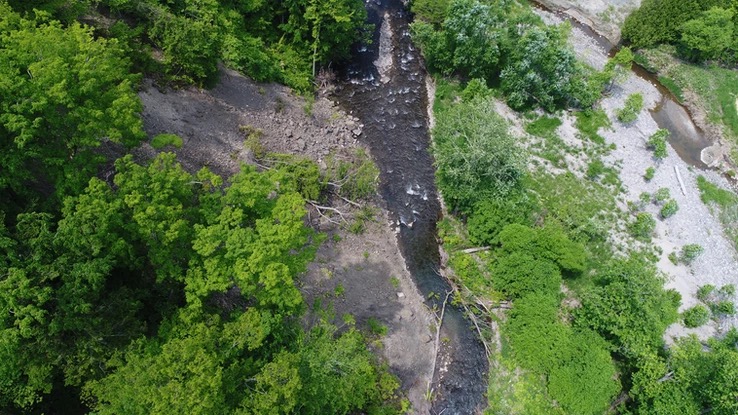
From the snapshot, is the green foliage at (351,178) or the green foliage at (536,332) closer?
the green foliage at (536,332)

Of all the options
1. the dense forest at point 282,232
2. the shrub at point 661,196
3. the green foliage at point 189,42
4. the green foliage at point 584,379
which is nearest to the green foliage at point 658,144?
the dense forest at point 282,232

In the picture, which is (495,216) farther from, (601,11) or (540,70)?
(601,11)

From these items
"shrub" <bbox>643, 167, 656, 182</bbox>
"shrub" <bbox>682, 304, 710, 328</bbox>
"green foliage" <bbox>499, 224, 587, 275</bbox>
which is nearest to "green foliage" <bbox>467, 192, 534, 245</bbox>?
"green foliage" <bbox>499, 224, 587, 275</bbox>

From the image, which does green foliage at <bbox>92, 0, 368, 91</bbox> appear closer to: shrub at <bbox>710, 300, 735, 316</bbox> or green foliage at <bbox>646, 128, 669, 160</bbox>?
green foliage at <bbox>646, 128, 669, 160</bbox>

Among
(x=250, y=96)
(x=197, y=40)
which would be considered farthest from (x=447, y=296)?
(x=197, y=40)

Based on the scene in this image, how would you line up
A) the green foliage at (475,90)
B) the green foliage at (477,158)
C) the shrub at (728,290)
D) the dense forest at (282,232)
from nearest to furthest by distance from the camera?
A: the dense forest at (282,232)
the green foliage at (477,158)
the shrub at (728,290)
the green foliage at (475,90)

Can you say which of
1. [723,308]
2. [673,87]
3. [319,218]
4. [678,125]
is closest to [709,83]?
[673,87]

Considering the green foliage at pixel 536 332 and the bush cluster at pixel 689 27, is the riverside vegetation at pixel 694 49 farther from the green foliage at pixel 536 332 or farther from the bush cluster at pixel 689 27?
the green foliage at pixel 536 332

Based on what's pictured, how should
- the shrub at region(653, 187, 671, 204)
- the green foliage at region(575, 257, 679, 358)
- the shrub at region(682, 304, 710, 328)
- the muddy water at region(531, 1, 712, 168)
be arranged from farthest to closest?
the muddy water at region(531, 1, 712, 168) → the shrub at region(653, 187, 671, 204) → the shrub at region(682, 304, 710, 328) → the green foliage at region(575, 257, 679, 358)
